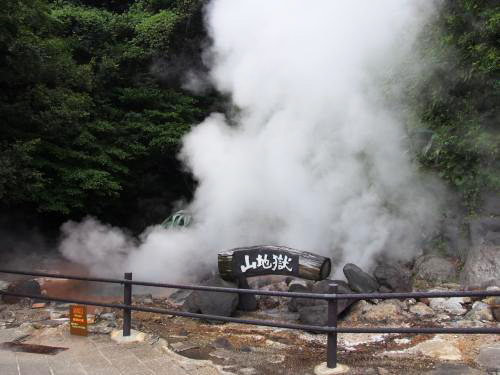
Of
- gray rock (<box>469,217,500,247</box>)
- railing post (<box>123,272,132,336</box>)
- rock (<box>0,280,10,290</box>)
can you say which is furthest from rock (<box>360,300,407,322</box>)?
rock (<box>0,280,10,290</box>)

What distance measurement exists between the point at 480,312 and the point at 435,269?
1680mm

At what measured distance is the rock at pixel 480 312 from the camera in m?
5.34

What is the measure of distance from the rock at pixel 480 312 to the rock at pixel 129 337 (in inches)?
151

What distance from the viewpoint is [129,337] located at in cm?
505

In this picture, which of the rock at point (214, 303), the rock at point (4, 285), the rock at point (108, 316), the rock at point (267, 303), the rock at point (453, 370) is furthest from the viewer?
the rock at point (4, 285)

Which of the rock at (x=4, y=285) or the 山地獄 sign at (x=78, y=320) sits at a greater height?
the rock at (x=4, y=285)

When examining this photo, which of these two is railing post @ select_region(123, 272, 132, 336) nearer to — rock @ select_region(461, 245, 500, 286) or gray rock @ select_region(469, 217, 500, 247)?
rock @ select_region(461, 245, 500, 286)

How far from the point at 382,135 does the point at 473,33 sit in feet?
6.94

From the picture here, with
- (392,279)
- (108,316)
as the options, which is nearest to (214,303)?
(108,316)

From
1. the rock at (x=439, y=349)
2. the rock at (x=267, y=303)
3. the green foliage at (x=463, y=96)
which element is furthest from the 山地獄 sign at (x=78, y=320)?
the green foliage at (x=463, y=96)

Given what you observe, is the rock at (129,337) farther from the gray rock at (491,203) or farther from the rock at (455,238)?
the gray rock at (491,203)

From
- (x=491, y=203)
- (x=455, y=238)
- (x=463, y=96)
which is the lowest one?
(x=455, y=238)

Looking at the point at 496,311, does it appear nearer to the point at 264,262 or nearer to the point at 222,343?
the point at 264,262

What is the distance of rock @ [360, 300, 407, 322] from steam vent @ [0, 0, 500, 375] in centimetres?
4
